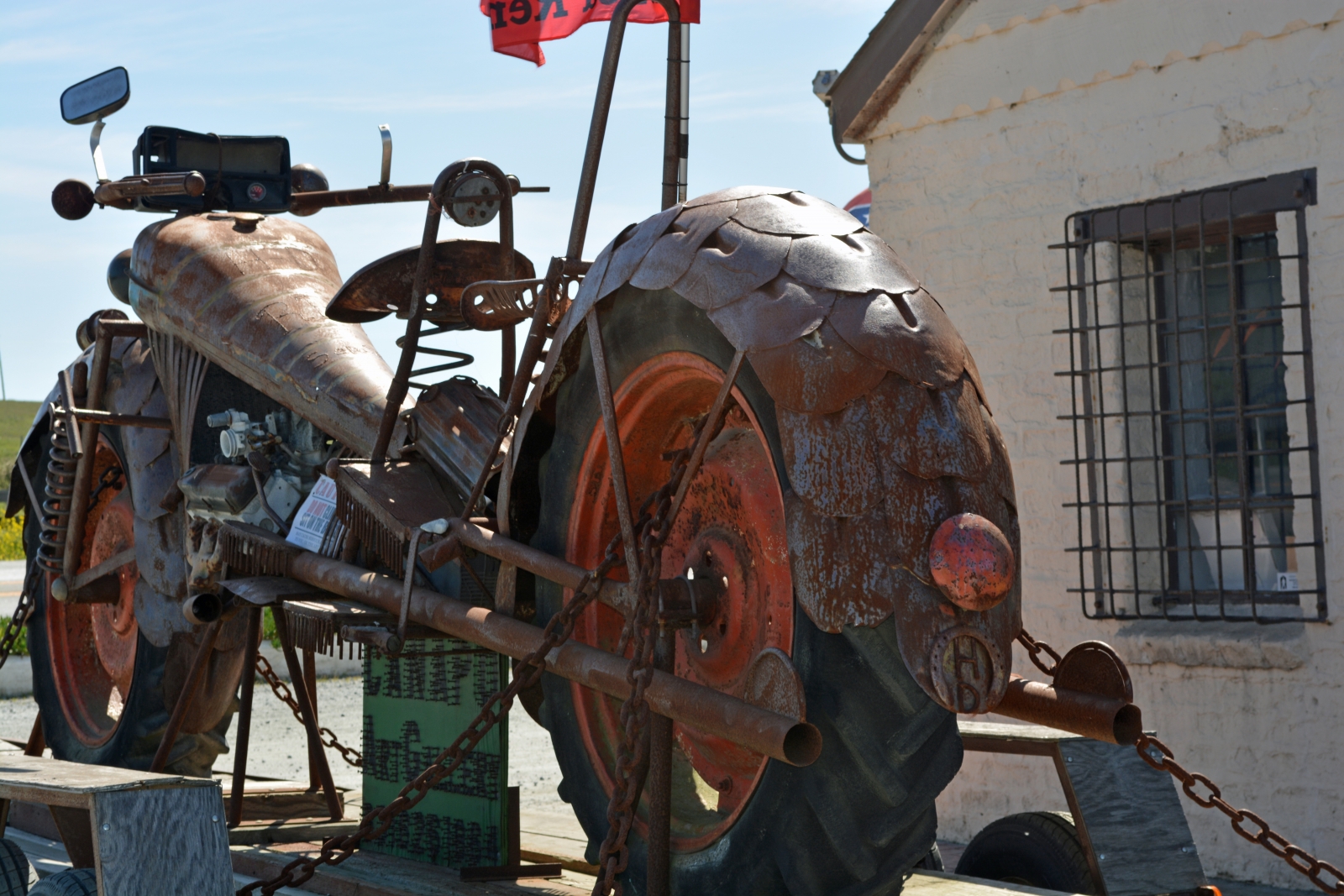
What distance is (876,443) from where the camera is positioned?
106 inches

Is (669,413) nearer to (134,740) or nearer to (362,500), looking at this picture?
(362,500)

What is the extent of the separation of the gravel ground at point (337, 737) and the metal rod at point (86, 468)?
5.44ft

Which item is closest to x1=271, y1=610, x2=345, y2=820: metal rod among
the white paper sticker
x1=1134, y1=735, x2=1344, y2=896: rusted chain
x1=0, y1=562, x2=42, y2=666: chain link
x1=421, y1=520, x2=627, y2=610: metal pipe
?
the white paper sticker

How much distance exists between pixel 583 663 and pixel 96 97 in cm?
363

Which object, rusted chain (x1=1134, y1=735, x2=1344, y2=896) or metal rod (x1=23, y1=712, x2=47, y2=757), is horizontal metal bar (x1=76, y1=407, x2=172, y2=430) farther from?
rusted chain (x1=1134, y1=735, x2=1344, y2=896)

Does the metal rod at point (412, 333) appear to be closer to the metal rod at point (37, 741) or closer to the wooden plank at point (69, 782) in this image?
the wooden plank at point (69, 782)

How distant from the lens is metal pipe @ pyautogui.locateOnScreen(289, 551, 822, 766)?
266 cm

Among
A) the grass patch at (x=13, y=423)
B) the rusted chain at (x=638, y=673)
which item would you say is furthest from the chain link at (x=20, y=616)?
the grass patch at (x=13, y=423)

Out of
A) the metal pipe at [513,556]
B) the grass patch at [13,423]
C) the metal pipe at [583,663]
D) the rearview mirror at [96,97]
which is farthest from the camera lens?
the grass patch at [13,423]

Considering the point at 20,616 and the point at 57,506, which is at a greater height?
the point at 57,506

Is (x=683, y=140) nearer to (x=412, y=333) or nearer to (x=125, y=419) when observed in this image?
(x=412, y=333)

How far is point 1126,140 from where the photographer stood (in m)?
5.95

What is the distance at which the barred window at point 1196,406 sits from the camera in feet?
17.8

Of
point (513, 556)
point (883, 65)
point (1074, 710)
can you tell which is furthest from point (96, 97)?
point (1074, 710)
